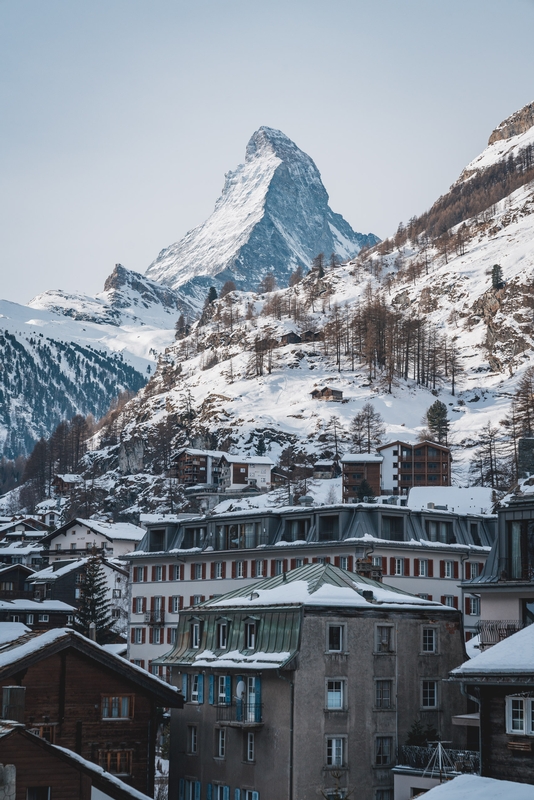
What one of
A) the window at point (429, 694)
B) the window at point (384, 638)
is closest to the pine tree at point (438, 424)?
the window at point (429, 694)

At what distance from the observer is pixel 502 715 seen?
1455 inches

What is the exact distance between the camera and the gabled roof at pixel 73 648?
157ft

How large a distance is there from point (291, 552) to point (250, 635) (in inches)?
1297

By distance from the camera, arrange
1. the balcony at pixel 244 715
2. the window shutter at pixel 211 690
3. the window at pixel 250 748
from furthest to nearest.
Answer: the window shutter at pixel 211 690
the window at pixel 250 748
the balcony at pixel 244 715

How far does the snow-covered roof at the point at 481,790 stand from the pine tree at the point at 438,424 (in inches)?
6235

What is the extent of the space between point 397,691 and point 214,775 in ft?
30.0

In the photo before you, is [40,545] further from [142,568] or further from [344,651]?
[344,651]

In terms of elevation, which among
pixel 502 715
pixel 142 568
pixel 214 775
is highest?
pixel 142 568

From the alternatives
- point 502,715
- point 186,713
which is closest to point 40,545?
point 186,713

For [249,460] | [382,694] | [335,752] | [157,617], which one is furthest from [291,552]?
[249,460]

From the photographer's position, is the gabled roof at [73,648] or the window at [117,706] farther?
the window at [117,706]

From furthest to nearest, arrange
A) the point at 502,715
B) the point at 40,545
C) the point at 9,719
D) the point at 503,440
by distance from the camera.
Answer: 1. the point at 503,440
2. the point at 40,545
3. the point at 9,719
4. the point at 502,715

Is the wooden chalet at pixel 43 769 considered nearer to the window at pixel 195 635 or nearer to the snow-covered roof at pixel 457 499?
the window at pixel 195 635

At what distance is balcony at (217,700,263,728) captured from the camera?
166 ft
